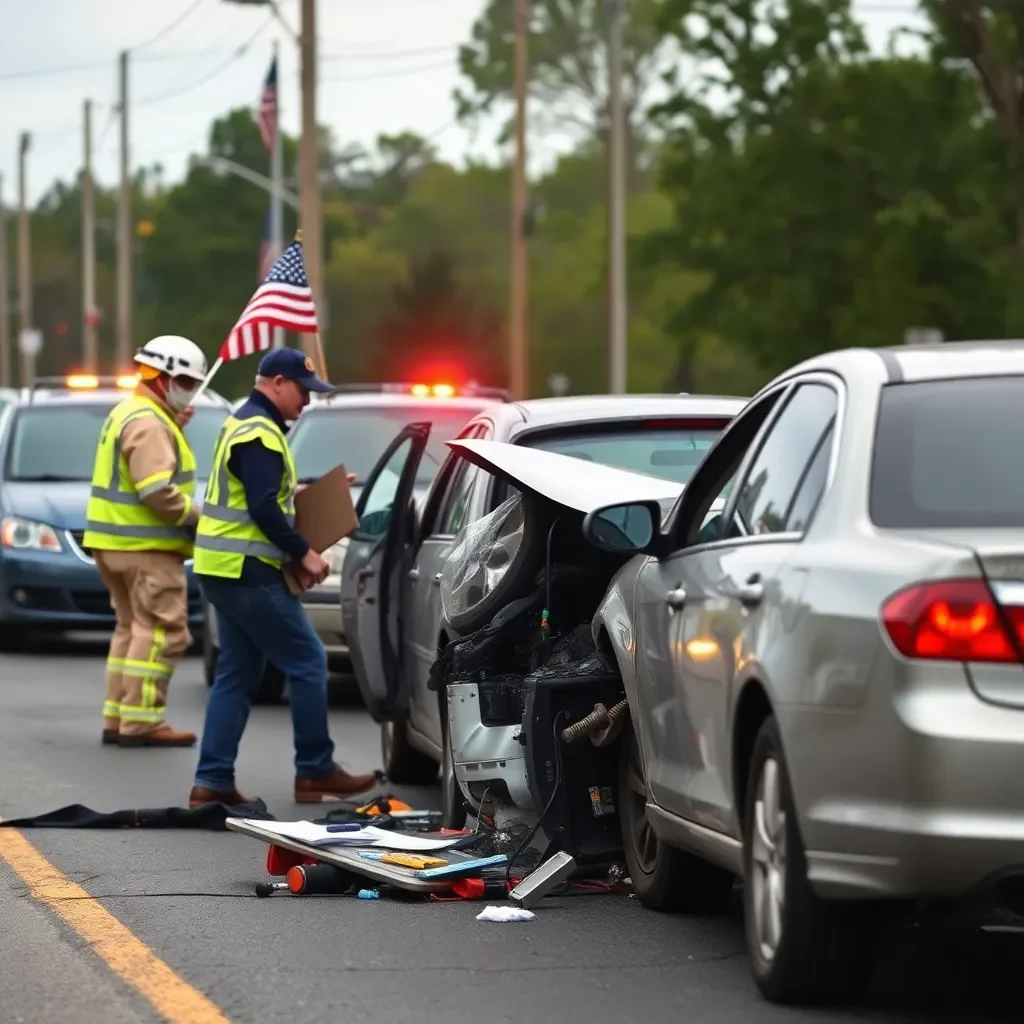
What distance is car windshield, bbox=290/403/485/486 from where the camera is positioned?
15891 mm

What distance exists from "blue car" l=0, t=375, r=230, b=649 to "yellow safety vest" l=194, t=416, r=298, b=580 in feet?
22.0

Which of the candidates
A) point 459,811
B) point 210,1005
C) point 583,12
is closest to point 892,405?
point 210,1005

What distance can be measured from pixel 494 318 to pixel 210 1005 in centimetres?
8704

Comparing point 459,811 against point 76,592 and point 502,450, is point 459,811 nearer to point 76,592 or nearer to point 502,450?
point 502,450

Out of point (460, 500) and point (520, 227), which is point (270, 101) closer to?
point (520, 227)

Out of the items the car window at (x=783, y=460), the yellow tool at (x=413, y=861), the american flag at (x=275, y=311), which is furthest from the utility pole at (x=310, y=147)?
the car window at (x=783, y=460)

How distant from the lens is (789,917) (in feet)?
20.1

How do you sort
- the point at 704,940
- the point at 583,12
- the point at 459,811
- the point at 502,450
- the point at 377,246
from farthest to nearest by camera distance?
the point at 377,246 → the point at 583,12 → the point at 459,811 → the point at 502,450 → the point at 704,940

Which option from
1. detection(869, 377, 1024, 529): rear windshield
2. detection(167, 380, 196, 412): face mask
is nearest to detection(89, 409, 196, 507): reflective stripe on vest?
detection(167, 380, 196, 412): face mask

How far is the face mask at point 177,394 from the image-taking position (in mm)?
13234

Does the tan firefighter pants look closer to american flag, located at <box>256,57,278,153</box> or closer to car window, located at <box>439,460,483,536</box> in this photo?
car window, located at <box>439,460,483,536</box>

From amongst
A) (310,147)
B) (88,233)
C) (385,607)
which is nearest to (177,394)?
(385,607)

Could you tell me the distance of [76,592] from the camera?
1789cm

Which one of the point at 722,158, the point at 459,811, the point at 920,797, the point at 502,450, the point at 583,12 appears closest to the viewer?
the point at 920,797
